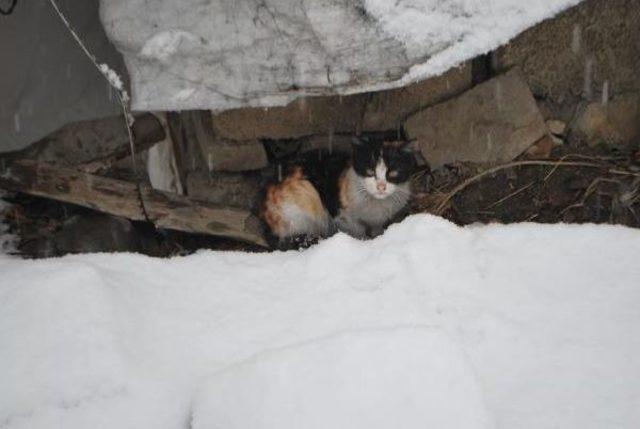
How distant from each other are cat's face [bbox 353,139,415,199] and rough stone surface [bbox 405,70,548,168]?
0.78ft

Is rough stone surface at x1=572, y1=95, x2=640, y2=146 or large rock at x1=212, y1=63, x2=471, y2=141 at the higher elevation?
large rock at x1=212, y1=63, x2=471, y2=141

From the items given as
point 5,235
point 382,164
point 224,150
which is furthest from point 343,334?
point 5,235

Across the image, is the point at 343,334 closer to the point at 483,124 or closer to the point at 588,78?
the point at 483,124

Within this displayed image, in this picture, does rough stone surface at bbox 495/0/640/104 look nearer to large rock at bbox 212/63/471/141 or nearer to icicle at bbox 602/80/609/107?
icicle at bbox 602/80/609/107

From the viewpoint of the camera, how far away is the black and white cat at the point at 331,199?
4.30 m

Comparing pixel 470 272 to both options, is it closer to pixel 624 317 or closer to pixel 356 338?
pixel 624 317

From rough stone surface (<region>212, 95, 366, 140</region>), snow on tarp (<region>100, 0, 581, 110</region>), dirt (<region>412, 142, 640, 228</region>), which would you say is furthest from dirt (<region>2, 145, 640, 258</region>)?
snow on tarp (<region>100, 0, 581, 110</region>)

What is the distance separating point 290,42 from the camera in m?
3.41

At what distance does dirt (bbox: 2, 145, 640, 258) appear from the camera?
13.0ft

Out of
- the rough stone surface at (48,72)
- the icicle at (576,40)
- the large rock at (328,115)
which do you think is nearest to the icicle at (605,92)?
the icicle at (576,40)

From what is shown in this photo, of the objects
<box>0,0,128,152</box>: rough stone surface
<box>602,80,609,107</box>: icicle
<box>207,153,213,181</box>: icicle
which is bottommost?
<box>207,153,213,181</box>: icicle

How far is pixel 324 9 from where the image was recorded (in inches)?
126

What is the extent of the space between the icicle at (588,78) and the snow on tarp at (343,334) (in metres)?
1.59

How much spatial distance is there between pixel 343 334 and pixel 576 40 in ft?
9.37
